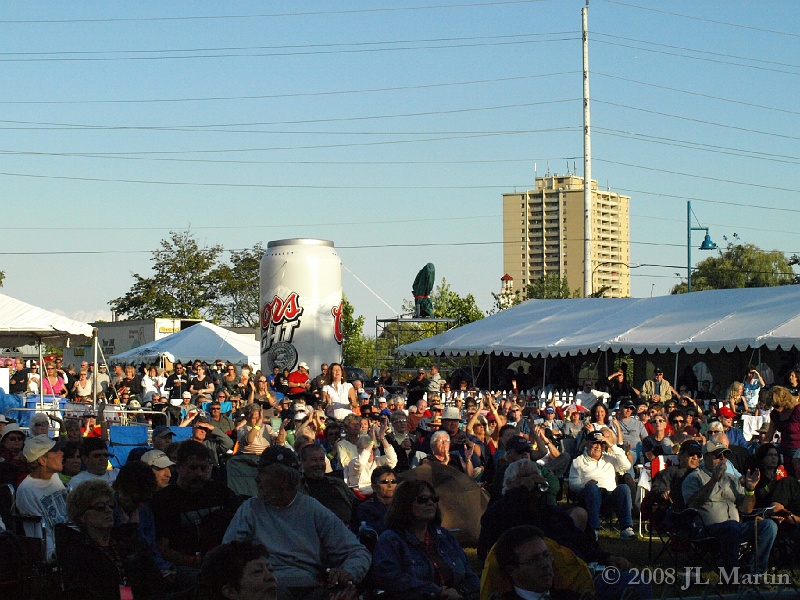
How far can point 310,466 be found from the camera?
295 inches

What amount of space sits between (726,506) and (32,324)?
12968 millimetres

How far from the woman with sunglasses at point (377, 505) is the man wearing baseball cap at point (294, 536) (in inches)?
61.0

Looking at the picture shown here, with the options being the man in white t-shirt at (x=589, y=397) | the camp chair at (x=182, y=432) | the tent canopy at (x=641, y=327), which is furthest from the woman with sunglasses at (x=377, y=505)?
the tent canopy at (x=641, y=327)

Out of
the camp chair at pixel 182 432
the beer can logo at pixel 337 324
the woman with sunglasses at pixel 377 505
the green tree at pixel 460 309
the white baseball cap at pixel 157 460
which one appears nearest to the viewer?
the woman with sunglasses at pixel 377 505

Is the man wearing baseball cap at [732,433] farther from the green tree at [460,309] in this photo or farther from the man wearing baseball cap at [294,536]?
the green tree at [460,309]

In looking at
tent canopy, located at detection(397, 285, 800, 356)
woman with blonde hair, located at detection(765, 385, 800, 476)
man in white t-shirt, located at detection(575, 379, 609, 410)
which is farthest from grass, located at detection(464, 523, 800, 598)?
tent canopy, located at detection(397, 285, 800, 356)

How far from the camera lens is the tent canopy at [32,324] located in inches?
712

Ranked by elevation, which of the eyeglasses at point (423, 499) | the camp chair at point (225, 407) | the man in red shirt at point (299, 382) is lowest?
the eyeglasses at point (423, 499)

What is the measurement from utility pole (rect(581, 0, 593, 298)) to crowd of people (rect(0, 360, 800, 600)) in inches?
817

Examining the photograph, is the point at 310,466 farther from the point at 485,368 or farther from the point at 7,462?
the point at 485,368

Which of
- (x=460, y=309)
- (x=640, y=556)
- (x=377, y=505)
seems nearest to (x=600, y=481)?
(x=640, y=556)

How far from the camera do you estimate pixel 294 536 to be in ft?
17.0

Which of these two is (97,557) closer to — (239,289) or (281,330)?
(281,330)

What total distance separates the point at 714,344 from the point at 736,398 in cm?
327
